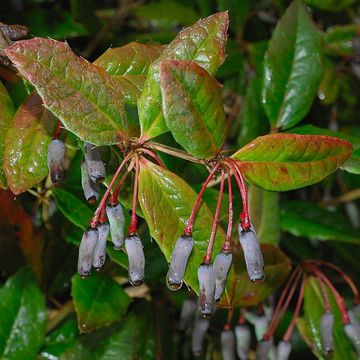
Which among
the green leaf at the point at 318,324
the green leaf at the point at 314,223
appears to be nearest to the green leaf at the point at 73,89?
the green leaf at the point at 318,324

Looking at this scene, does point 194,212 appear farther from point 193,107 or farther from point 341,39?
point 341,39

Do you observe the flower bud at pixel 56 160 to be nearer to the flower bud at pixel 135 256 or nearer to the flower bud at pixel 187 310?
the flower bud at pixel 135 256

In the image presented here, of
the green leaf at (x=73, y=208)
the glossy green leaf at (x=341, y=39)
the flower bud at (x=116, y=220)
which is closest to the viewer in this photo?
the flower bud at (x=116, y=220)

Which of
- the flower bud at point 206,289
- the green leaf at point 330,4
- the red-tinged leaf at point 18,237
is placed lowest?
the red-tinged leaf at point 18,237

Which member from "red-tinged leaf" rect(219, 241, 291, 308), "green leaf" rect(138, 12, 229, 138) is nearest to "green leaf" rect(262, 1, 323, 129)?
"red-tinged leaf" rect(219, 241, 291, 308)

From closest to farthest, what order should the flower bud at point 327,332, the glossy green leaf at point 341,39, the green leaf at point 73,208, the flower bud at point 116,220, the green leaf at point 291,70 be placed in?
the flower bud at point 116,220
the green leaf at point 73,208
the flower bud at point 327,332
the green leaf at point 291,70
the glossy green leaf at point 341,39

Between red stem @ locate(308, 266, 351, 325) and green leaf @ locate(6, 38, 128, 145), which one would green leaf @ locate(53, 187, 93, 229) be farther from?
red stem @ locate(308, 266, 351, 325)

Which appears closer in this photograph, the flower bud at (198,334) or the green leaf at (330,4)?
the flower bud at (198,334)
